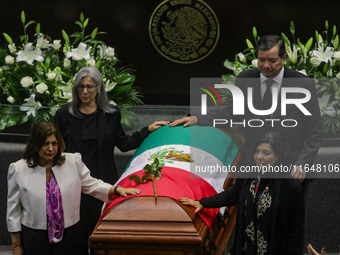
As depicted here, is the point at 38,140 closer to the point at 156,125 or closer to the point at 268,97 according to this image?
the point at 156,125

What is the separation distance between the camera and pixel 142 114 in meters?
4.41

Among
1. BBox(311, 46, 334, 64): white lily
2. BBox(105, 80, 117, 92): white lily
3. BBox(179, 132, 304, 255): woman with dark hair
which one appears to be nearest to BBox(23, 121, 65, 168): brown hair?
BBox(179, 132, 304, 255): woman with dark hair

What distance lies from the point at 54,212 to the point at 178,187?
23.0 inches

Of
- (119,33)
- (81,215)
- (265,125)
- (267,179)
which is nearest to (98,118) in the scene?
(81,215)

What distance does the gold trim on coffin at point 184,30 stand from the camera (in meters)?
5.77

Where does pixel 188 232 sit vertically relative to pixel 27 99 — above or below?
below

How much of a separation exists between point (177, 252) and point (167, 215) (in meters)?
0.17

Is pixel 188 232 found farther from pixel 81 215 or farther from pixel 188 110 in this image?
pixel 188 110

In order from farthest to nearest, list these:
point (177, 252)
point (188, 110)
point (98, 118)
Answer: point (188, 110) < point (98, 118) < point (177, 252)

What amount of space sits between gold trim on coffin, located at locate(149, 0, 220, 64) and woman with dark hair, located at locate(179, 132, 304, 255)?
2.87 m

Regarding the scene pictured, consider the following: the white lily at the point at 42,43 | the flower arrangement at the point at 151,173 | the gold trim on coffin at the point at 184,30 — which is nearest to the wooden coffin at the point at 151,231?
the flower arrangement at the point at 151,173

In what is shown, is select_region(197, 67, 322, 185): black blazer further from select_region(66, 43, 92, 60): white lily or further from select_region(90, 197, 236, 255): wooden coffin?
select_region(66, 43, 92, 60): white lily

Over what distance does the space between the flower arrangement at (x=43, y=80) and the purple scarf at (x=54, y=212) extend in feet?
3.89

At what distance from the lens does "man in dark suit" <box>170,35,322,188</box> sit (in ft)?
11.0
